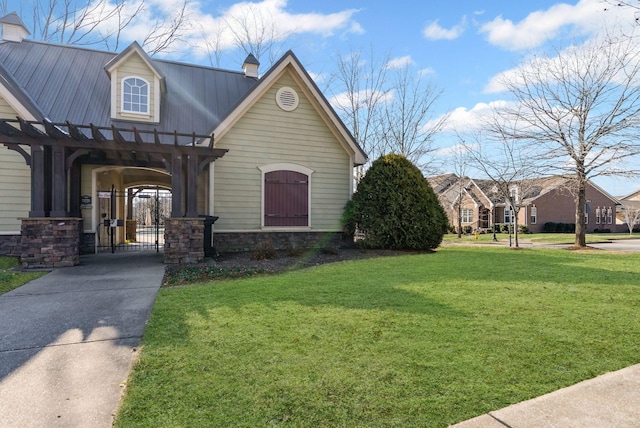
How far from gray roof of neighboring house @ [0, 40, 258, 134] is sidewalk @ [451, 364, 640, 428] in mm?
10152

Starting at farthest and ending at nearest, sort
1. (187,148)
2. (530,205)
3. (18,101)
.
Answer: (530,205) < (18,101) < (187,148)

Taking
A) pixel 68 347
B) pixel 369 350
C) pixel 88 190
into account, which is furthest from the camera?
pixel 88 190

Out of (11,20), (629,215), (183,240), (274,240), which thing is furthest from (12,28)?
(629,215)

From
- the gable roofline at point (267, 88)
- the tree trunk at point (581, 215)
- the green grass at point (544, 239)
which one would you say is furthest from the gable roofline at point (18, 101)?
the green grass at point (544, 239)

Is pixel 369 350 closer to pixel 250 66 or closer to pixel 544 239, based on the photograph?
pixel 250 66

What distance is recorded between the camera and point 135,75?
10805mm

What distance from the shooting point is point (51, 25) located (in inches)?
741

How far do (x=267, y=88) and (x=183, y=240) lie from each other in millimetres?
5529

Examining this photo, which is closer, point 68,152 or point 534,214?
point 68,152

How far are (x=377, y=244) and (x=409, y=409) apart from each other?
29.4 feet

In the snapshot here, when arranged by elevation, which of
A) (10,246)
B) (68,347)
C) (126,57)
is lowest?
(68,347)

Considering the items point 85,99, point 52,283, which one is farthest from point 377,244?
point 85,99

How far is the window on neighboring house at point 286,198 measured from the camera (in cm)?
1131

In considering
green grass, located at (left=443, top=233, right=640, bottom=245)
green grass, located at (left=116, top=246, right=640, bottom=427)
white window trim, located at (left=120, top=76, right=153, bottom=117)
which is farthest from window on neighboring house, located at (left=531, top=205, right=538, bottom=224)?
white window trim, located at (left=120, top=76, right=153, bottom=117)
